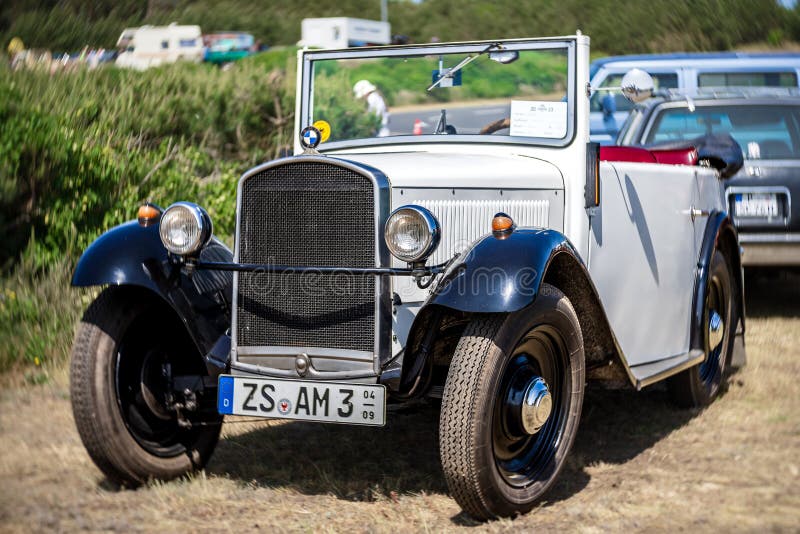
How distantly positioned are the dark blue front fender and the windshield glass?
0.98 metres

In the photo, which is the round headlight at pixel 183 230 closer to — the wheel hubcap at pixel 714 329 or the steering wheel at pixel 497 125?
the steering wheel at pixel 497 125

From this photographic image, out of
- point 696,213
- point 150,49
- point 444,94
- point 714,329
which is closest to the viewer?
point 444,94

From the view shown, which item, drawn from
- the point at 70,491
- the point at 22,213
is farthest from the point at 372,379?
the point at 22,213

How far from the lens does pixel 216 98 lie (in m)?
9.41

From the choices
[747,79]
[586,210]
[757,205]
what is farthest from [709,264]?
[747,79]

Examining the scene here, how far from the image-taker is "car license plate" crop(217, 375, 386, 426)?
339cm

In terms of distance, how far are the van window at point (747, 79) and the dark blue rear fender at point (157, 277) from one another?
8146mm

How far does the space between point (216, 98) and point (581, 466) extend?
6.32 m

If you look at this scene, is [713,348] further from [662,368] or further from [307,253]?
[307,253]

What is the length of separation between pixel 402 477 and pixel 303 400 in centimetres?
75

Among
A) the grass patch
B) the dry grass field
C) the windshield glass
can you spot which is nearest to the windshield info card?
the windshield glass

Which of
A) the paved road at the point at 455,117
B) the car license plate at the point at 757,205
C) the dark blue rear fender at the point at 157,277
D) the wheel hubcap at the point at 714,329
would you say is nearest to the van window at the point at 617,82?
the car license plate at the point at 757,205

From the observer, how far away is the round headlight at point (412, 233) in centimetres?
338

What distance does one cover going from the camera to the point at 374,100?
473 centimetres
